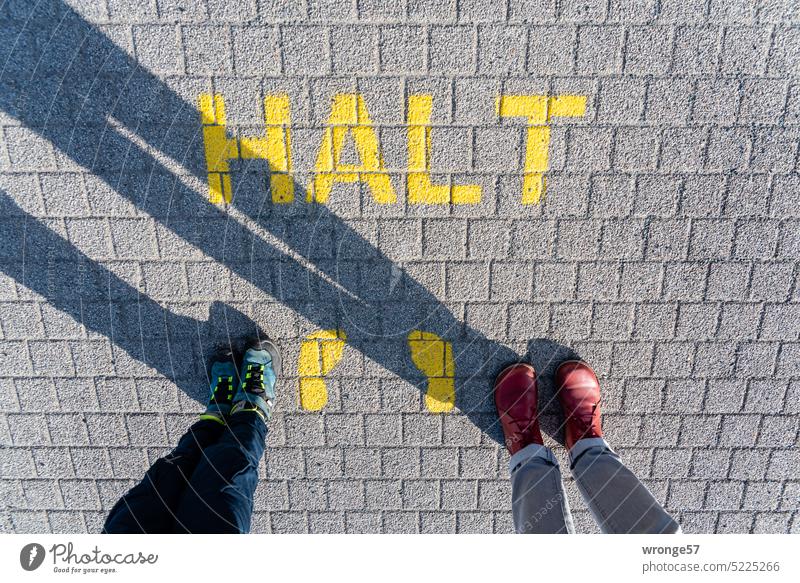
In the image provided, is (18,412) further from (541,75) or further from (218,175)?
(541,75)

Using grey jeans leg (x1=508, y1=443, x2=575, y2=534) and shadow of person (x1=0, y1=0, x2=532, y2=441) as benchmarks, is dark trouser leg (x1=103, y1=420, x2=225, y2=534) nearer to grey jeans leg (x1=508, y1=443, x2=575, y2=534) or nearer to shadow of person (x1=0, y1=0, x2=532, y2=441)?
shadow of person (x1=0, y1=0, x2=532, y2=441)

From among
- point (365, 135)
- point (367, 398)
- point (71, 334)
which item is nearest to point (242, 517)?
point (367, 398)

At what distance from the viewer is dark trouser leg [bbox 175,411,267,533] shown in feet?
6.57

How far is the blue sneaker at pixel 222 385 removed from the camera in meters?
2.50

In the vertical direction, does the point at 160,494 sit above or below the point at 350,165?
below

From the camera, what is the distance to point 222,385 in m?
2.53

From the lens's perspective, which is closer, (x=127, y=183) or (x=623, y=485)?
(x=623, y=485)

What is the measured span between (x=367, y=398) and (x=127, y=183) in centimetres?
159

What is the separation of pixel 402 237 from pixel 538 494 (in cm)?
134

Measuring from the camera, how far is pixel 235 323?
254 centimetres

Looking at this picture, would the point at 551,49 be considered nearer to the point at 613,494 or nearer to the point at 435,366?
the point at 435,366

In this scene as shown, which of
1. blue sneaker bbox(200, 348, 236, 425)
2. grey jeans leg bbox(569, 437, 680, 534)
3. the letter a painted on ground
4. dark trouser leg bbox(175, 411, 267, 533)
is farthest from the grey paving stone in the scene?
dark trouser leg bbox(175, 411, 267, 533)

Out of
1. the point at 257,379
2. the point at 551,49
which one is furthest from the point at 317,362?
the point at 551,49
